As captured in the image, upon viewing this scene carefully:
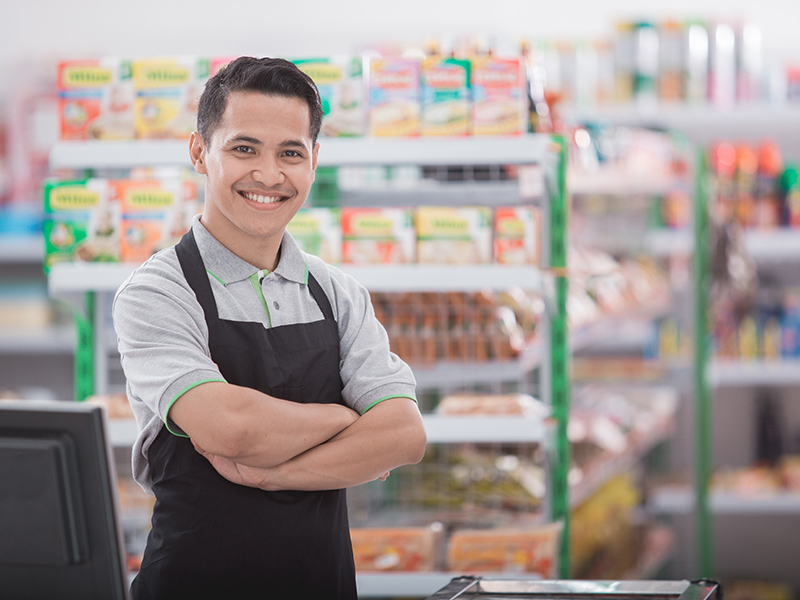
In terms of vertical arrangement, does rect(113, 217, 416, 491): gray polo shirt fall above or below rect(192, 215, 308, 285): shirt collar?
below

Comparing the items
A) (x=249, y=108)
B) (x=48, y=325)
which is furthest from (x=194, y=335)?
(x=48, y=325)

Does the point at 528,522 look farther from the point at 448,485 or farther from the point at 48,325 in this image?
the point at 48,325

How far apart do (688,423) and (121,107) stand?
352 cm

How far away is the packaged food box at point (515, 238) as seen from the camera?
8.37ft

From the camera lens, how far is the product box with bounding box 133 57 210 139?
260cm

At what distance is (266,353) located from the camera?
5.32 ft

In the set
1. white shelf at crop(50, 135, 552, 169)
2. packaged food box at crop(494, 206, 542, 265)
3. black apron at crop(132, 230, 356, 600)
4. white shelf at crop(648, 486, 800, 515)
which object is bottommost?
white shelf at crop(648, 486, 800, 515)

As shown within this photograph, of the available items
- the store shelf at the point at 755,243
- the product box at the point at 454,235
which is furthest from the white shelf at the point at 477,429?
the store shelf at the point at 755,243

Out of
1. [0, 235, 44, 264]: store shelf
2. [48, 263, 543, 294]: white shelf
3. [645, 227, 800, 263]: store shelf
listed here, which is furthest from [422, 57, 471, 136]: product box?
[0, 235, 44, 264]: store shelf

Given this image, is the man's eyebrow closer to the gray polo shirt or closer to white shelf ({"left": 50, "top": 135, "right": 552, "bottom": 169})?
the gray polo shirt

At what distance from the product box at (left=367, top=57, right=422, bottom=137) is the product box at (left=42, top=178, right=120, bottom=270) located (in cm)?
73

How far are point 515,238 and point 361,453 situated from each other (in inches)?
43.1

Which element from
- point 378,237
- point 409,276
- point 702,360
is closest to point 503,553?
point 409,276

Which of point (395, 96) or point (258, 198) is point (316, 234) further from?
point (258, 198)
